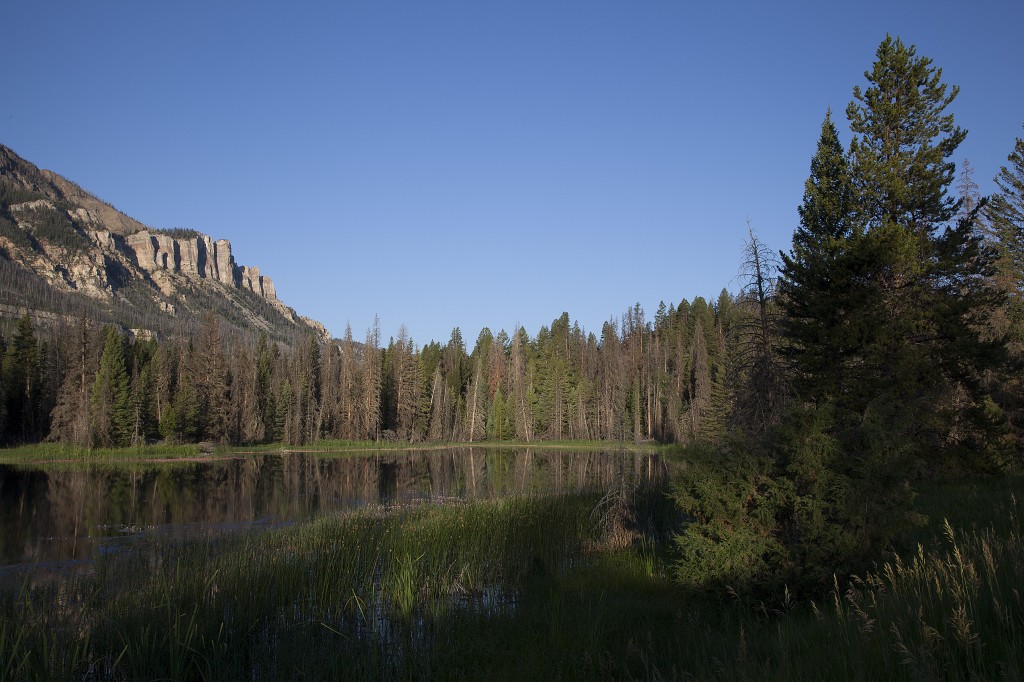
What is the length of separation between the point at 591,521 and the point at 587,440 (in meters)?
65.2

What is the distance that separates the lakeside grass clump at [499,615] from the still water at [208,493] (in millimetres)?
4673

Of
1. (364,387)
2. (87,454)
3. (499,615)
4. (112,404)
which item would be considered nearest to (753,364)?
(499,615)

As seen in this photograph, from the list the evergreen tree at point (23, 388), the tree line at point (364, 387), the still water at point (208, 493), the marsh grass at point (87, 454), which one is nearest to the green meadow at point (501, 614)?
the still water at point (208, 493)

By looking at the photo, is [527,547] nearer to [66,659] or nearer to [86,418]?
[66,659]

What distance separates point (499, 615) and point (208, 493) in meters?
25.6

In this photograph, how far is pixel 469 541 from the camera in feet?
48.5

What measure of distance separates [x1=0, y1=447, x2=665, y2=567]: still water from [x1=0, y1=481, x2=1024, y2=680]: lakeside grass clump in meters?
4.67

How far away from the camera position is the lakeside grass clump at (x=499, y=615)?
5.09 m

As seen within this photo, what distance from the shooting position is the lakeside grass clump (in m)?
5.09

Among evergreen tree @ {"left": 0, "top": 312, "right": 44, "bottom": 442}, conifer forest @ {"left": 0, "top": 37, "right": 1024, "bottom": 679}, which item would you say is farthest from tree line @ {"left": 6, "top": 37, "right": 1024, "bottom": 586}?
evergreen tree @ {"left": 0, "top": 312, "right": 44, "bottom": 442}

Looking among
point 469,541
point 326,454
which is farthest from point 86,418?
point 469,541

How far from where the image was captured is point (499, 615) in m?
10.4

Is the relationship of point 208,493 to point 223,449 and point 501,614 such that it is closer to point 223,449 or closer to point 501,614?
point 501,614

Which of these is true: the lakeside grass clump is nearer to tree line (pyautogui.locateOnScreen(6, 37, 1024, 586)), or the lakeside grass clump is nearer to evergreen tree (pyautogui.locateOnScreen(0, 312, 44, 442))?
tree line (pyautogui.locateOnScreen(6, 37, 1024, 586))
